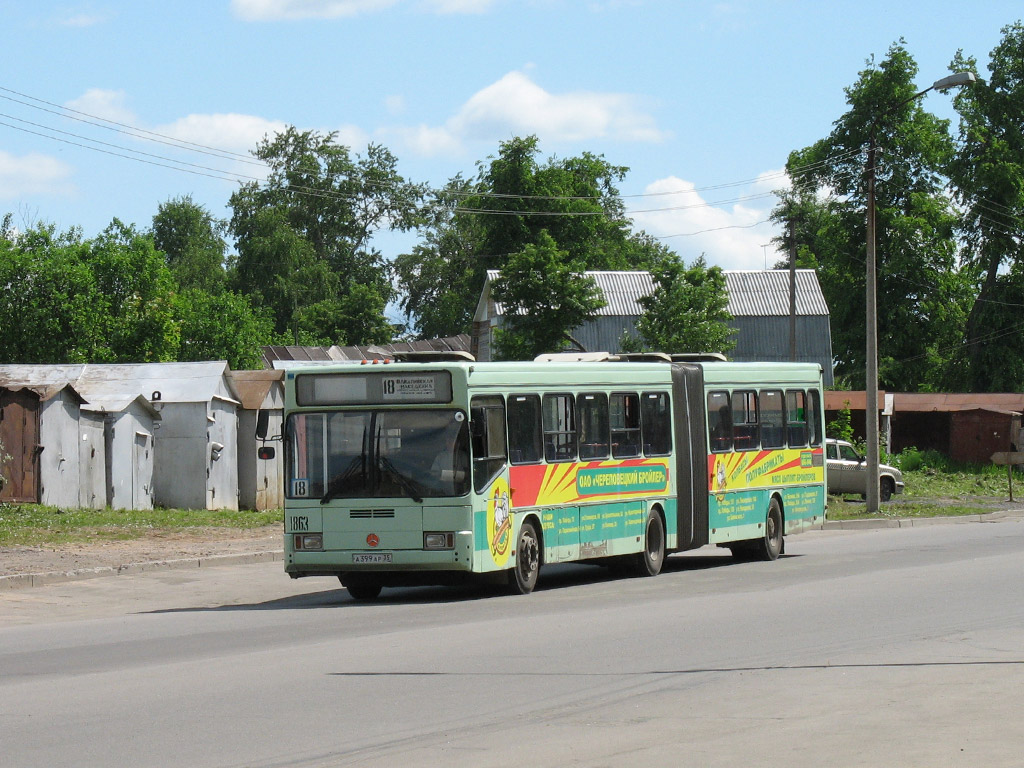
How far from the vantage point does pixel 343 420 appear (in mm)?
16062

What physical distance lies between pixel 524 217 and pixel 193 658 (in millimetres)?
60746

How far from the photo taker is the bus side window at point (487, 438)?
15.8m

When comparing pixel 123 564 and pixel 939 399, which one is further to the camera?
pixel 939 399

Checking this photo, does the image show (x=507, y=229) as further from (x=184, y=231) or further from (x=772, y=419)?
(x=772, y=419)

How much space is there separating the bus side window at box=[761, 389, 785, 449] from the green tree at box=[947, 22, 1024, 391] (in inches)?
1868

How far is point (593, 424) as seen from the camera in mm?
18234

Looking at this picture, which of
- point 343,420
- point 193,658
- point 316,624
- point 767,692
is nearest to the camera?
point 767,692

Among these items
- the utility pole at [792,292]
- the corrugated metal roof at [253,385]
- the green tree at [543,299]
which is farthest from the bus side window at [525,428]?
the green tree at [543,299]

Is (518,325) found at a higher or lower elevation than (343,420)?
higher

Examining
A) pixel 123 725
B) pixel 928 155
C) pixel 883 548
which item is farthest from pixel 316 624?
pixel 928 155

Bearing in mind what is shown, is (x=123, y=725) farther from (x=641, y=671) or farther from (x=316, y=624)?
(x=316, y=624)

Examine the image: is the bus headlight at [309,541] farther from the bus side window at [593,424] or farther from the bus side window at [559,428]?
the bus side window at [593,424]

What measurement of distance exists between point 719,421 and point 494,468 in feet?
19.8

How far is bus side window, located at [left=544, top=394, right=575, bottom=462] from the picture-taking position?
684 inches
